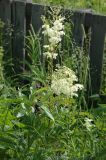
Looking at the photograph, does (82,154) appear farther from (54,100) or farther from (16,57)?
(16,57)

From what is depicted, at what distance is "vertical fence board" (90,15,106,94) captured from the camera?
512cm

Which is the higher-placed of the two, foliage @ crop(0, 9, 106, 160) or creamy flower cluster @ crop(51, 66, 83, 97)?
creamy flower cluster @ crop(51, 66, 83, 97)

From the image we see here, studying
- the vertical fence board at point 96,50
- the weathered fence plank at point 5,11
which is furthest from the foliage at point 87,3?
the vertical fence board at point 96,50

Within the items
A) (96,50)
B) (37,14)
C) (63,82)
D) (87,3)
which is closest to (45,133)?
(63,82)

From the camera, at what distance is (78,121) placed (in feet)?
10.5

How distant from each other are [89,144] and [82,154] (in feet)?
0.30

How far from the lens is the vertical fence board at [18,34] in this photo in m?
5.52

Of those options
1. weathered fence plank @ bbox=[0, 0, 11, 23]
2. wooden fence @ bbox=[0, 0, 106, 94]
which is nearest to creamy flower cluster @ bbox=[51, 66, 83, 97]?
wooden fence @ bbox=[0, 0, 106, 94]

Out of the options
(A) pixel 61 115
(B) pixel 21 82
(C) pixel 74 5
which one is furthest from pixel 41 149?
(C) pixel 74 5

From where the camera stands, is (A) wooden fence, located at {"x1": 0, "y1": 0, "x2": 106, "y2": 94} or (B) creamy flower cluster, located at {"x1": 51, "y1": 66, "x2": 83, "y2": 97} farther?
(A) wooden fence, located at {"x1": 0, "y1": 0, "x2": 106, "y2": 94}

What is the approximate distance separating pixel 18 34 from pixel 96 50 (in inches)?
35.8

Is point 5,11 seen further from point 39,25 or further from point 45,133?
point 45,133

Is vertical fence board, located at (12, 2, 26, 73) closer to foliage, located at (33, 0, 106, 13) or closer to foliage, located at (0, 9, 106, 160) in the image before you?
foliage, located at (33, 0, 106, 13)

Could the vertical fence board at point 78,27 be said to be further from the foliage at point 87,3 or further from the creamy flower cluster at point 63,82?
the creamy flower cluster at point 63,82
